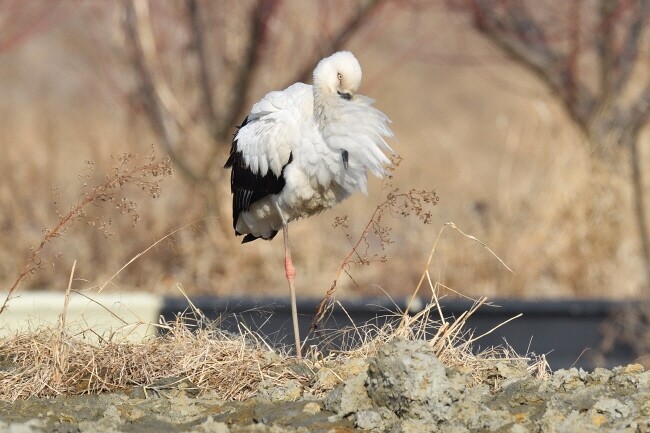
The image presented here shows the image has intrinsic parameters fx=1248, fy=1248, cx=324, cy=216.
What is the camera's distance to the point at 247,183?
20.5 ft

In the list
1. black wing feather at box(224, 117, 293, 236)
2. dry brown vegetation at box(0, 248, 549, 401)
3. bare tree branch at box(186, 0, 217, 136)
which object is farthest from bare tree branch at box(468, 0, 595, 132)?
dry brown vegetation at box(0, 248, 549, 401)

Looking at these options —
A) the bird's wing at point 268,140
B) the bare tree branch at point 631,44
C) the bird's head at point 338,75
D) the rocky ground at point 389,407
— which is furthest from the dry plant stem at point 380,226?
the bare tree branch at point 631,44

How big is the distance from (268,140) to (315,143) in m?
0.27

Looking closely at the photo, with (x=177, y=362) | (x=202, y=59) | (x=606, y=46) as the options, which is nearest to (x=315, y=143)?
(x=177, y=362)

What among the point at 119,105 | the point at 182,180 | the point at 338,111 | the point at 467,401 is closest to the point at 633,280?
the point at 182,180

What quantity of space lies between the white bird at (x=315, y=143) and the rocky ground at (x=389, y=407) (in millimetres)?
872

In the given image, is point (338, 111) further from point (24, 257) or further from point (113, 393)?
point (24, 257)

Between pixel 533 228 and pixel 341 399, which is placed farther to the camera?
pixel 533 228

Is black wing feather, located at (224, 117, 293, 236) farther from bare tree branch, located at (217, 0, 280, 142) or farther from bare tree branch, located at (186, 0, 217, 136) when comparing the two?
bare tree branch, located at (186, 0, 217, 136)

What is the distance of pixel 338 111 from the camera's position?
18.7 feet

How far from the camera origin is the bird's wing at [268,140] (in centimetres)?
590

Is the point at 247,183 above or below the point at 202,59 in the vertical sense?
below

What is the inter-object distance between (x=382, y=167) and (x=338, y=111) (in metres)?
0.33

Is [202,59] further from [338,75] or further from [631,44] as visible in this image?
[338,75]
